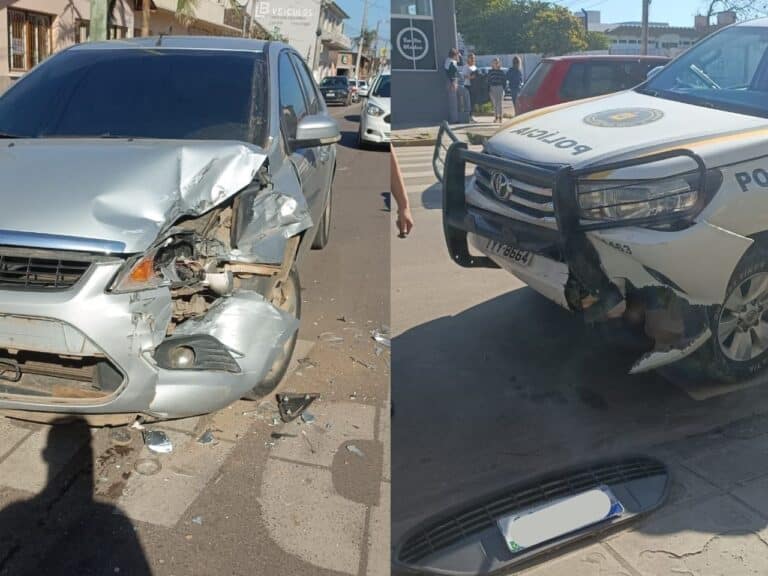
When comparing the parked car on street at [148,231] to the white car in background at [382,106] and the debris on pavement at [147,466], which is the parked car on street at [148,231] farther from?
the white car in background at [382,106]

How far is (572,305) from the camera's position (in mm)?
2211

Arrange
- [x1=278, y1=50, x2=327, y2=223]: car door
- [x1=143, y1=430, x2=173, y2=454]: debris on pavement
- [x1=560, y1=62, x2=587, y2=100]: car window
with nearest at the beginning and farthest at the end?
[x1=560, y1=62, x2=587, y2=100]: car window, [x1=143, y1=430, x2=173, y2=454]: debris on pavement, [x1=278, y1=50, x2=327, y2=223]: car door

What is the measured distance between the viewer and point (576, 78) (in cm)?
219

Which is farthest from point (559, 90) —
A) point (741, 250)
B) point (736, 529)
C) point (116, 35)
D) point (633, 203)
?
point (116, 35)

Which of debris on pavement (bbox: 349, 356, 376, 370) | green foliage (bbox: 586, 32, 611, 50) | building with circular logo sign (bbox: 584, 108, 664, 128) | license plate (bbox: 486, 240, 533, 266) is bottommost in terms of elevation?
debris on pavement (bbox: 349, 356, 376, 370)

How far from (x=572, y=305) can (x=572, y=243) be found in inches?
11.3

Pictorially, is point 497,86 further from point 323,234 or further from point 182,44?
point 323,234

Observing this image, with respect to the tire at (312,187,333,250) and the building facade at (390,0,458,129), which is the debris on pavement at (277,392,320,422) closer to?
the building facade at (390,0,458,129)

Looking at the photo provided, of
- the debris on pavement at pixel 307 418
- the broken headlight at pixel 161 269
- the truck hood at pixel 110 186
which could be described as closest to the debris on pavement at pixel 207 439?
the debris on pavement at pixel 307 418

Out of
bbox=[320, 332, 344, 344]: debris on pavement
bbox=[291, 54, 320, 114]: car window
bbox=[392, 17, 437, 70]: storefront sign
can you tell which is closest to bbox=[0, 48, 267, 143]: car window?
bbox=[291, 54, 320, 114]: car window

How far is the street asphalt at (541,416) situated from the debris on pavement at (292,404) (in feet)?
4.29

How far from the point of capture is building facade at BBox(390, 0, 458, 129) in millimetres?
1691

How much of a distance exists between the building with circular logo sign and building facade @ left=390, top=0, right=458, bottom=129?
0.48m

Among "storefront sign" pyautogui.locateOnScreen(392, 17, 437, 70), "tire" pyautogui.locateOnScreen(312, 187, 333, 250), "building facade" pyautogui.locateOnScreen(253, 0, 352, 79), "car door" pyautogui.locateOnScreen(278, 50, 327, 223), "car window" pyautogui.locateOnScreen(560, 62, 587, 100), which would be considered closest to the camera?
"storefront sign" pyautogui.locateOnScreen(392, 17, 437, 70)
